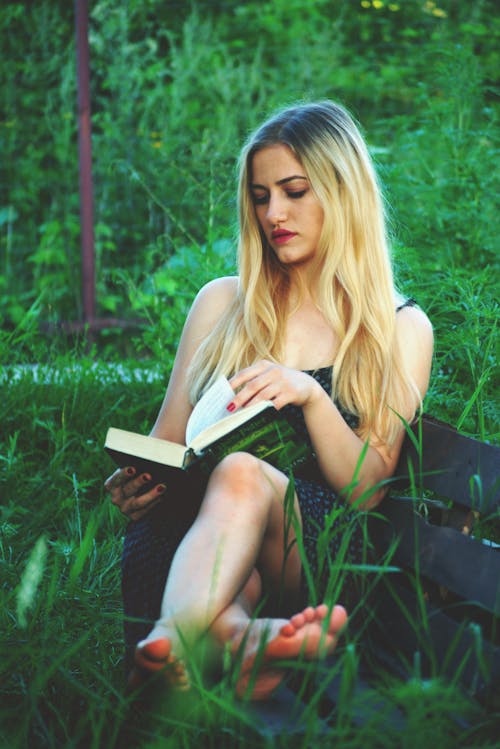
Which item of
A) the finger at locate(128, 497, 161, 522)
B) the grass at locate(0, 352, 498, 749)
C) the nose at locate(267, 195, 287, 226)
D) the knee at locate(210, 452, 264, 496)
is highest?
the nose at locate(267, 195, 287, 226)

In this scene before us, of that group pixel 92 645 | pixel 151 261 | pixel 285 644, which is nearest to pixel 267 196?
pixel 92 645

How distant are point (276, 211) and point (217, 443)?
2.77 ft

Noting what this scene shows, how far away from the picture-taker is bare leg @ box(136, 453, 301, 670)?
187 centimetres

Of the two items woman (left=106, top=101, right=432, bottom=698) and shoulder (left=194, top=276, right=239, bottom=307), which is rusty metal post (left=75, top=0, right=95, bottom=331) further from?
woman (left=106, top=101, right=432, bottom=698)

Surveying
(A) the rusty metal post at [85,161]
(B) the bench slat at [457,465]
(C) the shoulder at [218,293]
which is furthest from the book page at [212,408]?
(A) the rusty metal post at [85,161]

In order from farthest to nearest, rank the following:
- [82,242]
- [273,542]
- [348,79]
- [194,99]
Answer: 1. [348,79]
2. [194,99]
3. [82,242]
4. [273,542]

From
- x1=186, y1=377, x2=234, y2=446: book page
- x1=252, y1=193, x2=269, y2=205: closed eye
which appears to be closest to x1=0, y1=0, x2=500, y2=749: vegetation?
x1=186, y1=377, x2=234, y2=446: book page

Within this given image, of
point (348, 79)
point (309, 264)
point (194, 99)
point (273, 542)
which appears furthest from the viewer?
point (348, 79)

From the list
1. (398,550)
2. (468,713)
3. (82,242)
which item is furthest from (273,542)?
(82,242)

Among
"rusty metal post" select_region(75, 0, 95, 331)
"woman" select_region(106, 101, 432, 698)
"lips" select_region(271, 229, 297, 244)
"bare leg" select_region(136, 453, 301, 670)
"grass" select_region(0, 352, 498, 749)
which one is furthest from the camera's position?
"rusty metal post" select_region(75, 0, 95, 331)

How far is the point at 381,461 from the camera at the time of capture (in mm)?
2537

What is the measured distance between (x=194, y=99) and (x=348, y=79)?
156 cm

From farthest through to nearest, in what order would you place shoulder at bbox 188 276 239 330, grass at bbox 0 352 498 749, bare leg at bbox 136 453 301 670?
1. shoulder at bbox 188 276 239 330
2. bare leg at bbox 136 453 301 670
3. grass at bbox 0 352 498 749

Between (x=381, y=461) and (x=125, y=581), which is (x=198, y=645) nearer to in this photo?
(x=125, y=581)
